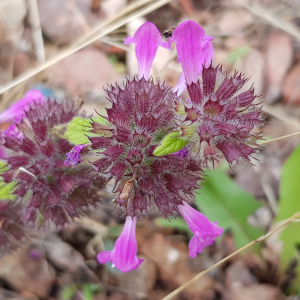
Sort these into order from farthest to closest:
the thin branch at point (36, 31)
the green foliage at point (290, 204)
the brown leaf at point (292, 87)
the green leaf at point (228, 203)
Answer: the brown leaf at point (292, 87) < the thin branch at point (36, 31) < the green leaf at point (228, 203) < the green foliage at point (290, 204)

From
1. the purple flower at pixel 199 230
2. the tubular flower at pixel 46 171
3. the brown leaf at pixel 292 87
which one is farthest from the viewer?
the brown leaf at pixel 292 87

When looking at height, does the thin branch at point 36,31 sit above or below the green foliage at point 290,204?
above

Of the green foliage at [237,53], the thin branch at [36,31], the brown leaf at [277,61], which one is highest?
the thin branch at [36,31]

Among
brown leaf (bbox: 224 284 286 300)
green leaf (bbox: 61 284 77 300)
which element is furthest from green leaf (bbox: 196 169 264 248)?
green leaf (bbox: 61 284 77 300)

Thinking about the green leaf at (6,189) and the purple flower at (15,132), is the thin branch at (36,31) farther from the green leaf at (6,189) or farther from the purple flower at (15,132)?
the green leaf at (6,189)

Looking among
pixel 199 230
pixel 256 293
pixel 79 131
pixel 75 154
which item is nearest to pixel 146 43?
pixel 79 131

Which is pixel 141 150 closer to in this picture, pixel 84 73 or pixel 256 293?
pixel 256 293

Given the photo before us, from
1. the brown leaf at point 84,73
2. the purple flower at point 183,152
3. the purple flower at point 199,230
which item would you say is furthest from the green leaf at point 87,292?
the purple flower at point 183,152
